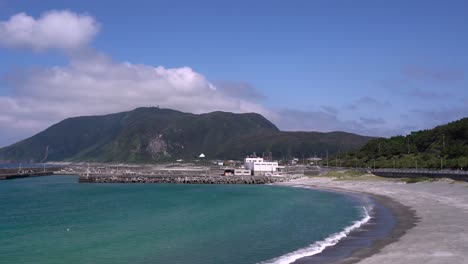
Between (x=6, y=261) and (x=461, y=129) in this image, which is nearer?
(x=6, y=261)

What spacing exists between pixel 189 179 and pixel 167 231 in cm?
7734

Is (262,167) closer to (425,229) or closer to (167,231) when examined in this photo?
(167,231)

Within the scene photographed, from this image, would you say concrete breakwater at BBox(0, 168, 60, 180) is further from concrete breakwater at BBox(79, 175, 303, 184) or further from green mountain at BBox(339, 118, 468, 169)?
green mountain at BBox(339, 118, 468, 169)

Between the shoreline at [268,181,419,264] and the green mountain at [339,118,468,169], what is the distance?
43.5 metres

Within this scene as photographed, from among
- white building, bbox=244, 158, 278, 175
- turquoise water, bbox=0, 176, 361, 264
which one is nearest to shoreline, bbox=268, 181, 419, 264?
turquoise water, bbox=0, 176, 361, 264

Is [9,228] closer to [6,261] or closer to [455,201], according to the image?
[6,261]

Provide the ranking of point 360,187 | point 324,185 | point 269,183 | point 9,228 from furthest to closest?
1. point 269,183
2. point 324,185
3. point 360,187
4. point 9,228

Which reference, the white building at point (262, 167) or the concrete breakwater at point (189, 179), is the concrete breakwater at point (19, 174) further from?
the white building at point (262, 167)

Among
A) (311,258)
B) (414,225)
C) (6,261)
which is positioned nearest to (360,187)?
(414,225)

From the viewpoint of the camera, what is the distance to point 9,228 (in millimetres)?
36656

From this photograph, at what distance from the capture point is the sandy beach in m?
20.3

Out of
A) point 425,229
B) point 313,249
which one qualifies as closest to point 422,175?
point 425,229

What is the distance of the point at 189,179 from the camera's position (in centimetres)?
10994

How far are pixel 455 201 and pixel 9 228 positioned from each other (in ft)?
119
